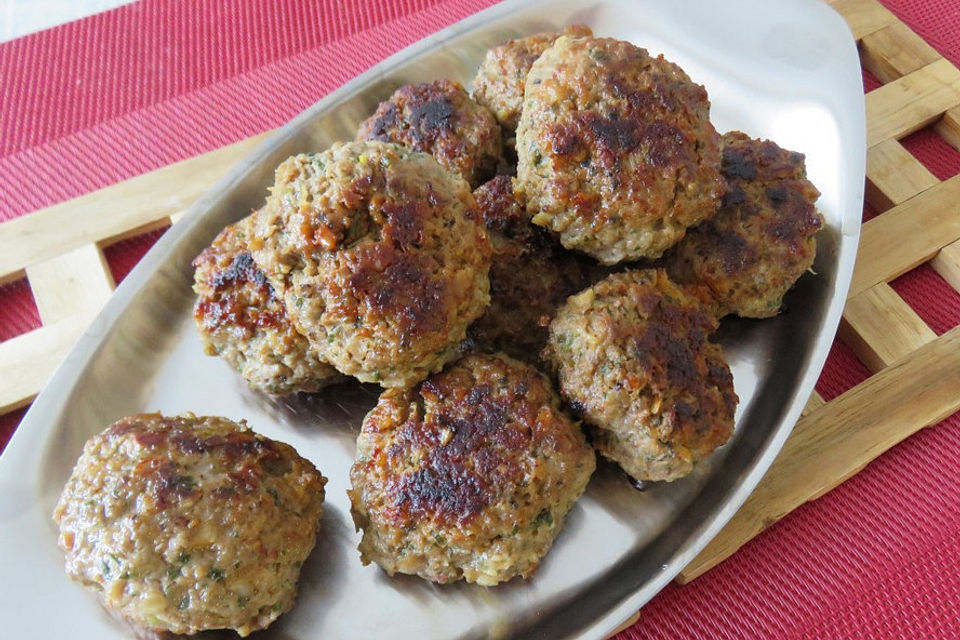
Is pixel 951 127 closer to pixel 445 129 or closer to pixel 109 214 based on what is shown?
pixel 445 129

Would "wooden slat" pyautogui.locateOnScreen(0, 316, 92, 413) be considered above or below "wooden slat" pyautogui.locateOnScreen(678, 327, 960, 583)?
above

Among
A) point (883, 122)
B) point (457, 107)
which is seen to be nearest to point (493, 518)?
point (457, 107)

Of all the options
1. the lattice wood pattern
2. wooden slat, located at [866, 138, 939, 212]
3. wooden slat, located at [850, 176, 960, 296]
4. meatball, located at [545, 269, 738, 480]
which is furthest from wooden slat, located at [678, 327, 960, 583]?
wooden slat, located at [866, 138, 939, 212]

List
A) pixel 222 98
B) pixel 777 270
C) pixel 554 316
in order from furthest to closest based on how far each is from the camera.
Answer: pixel 222 98 → pixel 777 270 → pixel 554 316

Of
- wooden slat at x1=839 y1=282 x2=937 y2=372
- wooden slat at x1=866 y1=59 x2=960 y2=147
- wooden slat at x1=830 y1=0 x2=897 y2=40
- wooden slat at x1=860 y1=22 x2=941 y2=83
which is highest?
wooden slat at x1=830 y1=0 x2=897 y2=40

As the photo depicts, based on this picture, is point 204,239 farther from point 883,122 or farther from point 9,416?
point 883,122

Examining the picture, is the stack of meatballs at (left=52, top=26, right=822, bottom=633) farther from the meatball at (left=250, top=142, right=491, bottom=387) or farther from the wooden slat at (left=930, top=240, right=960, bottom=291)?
the wooden slat at (left=930, top=240, right=960, bottom=291)
